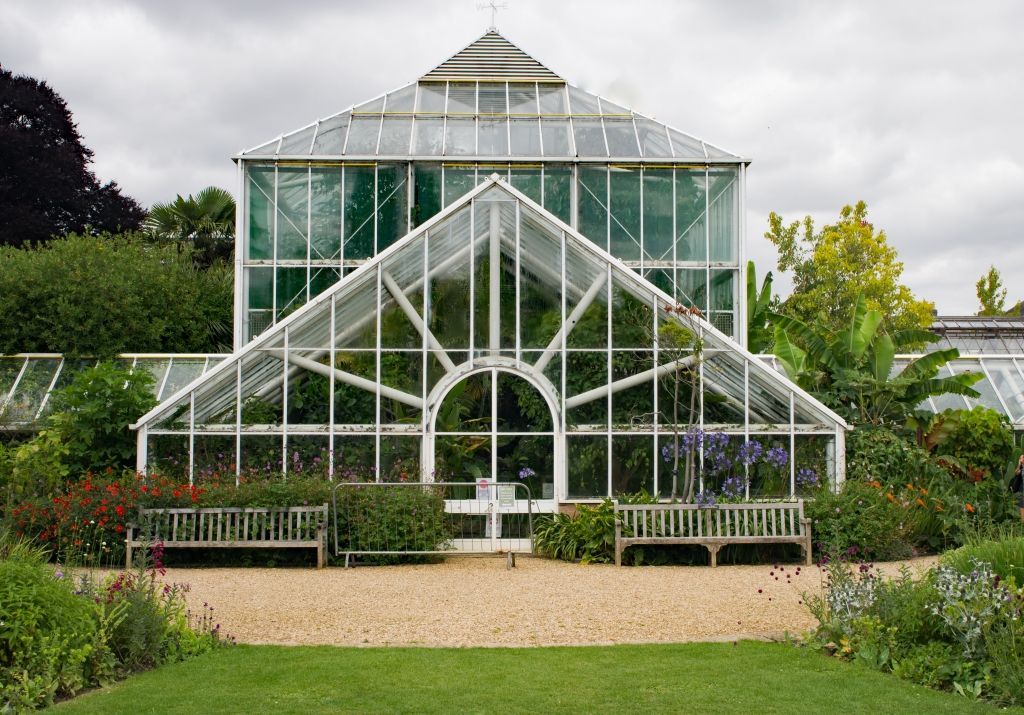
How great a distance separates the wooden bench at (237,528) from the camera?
1320 centimetres

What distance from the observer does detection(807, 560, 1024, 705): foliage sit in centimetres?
693

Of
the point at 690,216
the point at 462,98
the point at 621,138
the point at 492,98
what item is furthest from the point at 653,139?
the point at 462,98

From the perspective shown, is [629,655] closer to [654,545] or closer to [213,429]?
[654,545]

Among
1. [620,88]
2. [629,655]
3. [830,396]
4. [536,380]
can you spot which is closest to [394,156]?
[620,88]

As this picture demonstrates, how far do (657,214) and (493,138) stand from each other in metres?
3.61

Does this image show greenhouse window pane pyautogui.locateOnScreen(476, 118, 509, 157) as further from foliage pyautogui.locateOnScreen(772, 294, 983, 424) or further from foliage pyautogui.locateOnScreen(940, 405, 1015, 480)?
foliage pyautogui.locateOnScreen(940, 405, 1015, 480)

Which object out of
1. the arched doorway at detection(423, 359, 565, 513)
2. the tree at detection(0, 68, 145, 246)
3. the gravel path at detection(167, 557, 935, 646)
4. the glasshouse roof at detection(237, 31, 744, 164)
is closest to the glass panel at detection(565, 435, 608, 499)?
the arched doorway at detection(423, 359, 565, 513)

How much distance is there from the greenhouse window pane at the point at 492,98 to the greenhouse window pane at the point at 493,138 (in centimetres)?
56

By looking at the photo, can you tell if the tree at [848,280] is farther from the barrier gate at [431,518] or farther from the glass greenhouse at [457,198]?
the barrier gate at [431,518]

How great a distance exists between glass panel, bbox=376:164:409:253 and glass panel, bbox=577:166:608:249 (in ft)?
11.1

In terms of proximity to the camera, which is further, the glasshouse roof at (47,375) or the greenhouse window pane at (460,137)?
the greenhouse window pane at (460,137)

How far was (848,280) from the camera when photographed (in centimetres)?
3028

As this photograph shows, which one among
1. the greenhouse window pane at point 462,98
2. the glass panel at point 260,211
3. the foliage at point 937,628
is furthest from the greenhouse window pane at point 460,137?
the foliage at point 937,628

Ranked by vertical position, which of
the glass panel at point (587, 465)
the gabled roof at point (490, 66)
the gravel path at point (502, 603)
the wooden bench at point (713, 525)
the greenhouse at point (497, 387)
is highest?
the gabled roof at point (490, 66)
